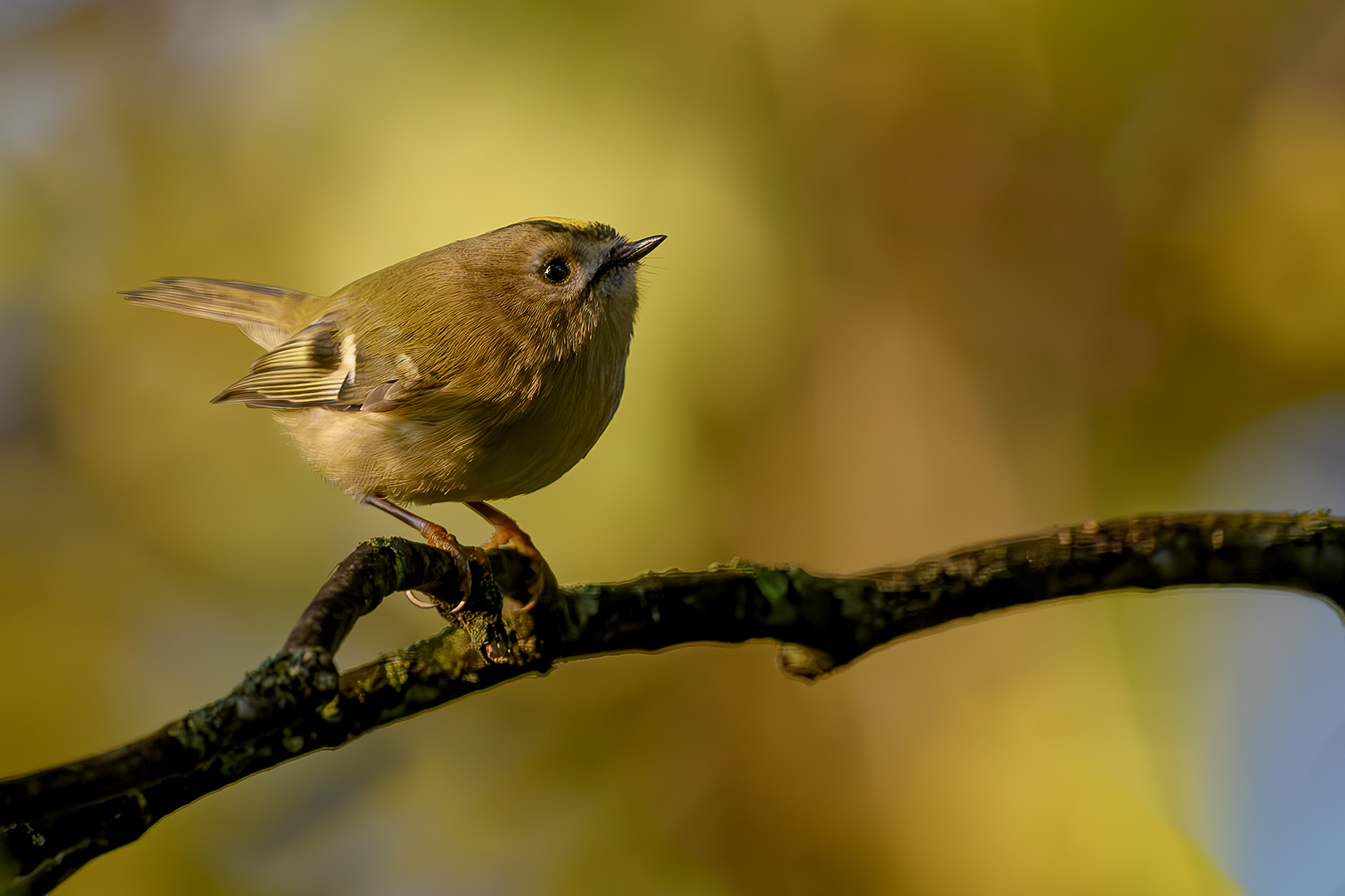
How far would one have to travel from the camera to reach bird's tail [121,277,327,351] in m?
1.75

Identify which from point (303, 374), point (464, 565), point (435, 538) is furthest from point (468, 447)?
point (303, 374)

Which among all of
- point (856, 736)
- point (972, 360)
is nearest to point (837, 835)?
point (856, 736)

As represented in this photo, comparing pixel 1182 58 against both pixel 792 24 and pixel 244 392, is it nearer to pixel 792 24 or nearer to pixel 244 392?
pixel 792 24

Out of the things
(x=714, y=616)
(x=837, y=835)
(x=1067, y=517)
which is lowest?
(x=837, y=835)

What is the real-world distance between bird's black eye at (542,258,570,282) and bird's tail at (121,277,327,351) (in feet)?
1.67

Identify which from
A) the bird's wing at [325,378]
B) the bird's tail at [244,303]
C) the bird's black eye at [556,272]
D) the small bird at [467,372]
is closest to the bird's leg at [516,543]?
the small bird at [467,372]

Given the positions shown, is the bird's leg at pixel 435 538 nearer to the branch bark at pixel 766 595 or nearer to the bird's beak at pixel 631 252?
the branch bark at pixel 766 595

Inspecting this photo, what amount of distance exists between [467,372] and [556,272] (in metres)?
0.23

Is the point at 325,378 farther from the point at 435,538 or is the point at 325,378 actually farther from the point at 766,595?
the point at 766,595

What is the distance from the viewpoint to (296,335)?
166 centimetres

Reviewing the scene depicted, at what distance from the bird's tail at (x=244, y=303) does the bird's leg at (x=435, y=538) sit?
532mm

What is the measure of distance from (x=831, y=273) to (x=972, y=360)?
434mm

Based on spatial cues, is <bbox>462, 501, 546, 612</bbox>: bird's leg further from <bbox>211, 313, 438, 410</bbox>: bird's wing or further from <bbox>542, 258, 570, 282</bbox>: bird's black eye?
<bbox>542, 258, 570, 282</bbox>: bird's black eye

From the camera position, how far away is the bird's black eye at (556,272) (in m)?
1.45
